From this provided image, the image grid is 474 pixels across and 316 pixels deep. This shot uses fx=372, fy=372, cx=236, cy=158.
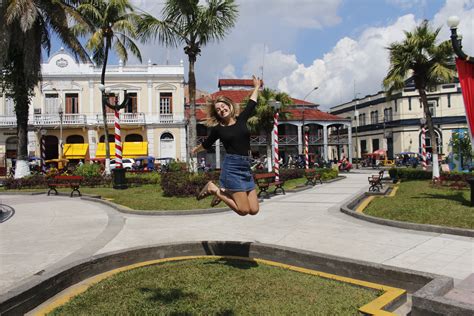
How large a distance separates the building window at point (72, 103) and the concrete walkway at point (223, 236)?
26.9 metres

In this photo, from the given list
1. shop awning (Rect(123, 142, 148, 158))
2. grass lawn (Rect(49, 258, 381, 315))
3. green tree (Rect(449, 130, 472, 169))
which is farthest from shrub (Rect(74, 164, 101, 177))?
green tree (Rect(449, 130, 472, 169))

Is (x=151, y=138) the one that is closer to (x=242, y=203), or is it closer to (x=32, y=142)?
(x=32, y=142)

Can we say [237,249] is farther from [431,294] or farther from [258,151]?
[258,151]

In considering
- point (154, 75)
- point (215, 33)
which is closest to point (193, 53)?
point (215, 33)

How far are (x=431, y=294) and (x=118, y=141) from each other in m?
16.5

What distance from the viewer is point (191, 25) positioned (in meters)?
15.8

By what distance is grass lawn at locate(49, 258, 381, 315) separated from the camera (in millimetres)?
3607

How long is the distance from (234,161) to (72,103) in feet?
115

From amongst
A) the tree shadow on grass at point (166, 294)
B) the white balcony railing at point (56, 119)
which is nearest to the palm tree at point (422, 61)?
the tree shadow on grass at point (166, 294)

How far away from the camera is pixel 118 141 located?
18.0 meters

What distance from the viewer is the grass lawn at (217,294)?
3.61 metres

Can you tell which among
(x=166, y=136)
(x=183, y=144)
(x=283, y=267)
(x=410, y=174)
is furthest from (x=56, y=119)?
(x=283, y=267)

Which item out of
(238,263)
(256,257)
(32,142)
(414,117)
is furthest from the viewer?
(414,117)

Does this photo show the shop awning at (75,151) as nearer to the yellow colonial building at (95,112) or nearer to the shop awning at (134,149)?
the yellow colonial building at (95,112)
